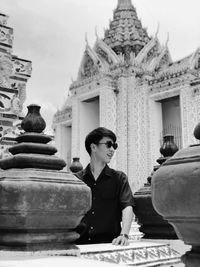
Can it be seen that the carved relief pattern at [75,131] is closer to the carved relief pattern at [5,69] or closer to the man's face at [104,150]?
the carved relief pattern at [5,69]

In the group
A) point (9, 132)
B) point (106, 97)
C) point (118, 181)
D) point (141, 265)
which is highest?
point (106, 97)

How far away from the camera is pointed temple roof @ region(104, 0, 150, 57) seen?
55.7 ft

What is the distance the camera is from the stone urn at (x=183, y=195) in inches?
43.5

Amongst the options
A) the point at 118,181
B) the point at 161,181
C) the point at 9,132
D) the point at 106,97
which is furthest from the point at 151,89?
the point at 161,181

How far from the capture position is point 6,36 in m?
4.42

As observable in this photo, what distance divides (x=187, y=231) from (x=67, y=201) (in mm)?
1008

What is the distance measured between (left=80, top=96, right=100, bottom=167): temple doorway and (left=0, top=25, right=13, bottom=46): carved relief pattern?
12.2 metres

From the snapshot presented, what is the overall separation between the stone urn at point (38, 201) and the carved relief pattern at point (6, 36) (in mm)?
2420

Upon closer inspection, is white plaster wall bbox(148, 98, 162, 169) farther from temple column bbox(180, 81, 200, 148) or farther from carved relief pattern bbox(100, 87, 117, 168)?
temple column bbox(180, 81, 200, 148)

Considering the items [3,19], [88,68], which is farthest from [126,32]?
[3,19]

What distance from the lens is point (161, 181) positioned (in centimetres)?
122

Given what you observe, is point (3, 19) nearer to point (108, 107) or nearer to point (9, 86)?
point (9, 86)

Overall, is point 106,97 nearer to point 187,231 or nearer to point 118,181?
point 118,181

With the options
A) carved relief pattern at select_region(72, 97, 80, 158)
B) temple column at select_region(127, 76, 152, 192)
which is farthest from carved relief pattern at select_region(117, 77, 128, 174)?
carved relief pattern at select_region(72, 97, 80, 158)
